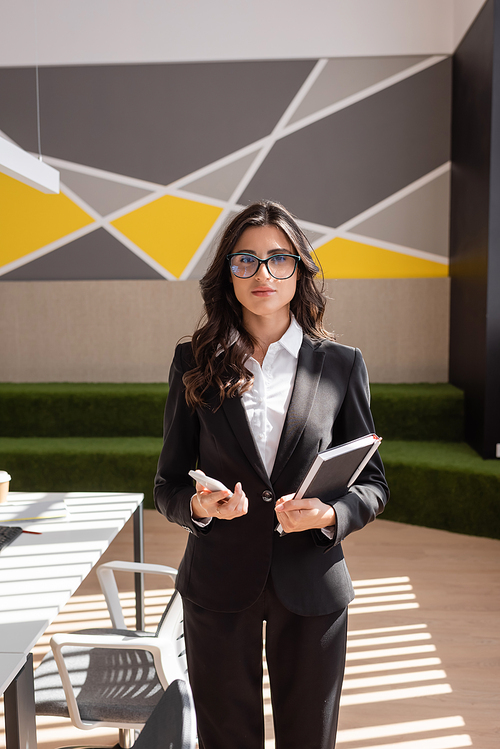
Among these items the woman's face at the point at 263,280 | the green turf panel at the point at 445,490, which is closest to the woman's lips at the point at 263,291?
the woman's face at the point at 263,280

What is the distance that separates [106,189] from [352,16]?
2.57 meters

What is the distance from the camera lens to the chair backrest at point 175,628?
1.58m

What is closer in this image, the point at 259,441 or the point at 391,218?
the point at 259,441

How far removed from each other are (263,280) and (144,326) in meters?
4.57

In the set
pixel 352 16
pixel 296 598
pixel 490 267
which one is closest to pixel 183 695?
pixel 296 598

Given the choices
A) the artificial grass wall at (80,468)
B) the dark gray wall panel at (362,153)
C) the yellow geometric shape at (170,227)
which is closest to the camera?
the artificial grass wall at (80,468)

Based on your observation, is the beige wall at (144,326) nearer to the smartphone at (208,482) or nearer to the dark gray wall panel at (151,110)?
→ the dark gray wall panel at (151,110)

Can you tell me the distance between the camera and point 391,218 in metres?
5.49

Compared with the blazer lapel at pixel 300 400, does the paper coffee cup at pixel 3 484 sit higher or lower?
lower

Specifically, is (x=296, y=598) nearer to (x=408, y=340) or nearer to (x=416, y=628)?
(x=416, y=628)

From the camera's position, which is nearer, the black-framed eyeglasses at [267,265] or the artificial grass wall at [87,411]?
the black-framed eyeglasses at [267,265]

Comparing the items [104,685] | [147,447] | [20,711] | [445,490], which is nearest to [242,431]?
[20,711]

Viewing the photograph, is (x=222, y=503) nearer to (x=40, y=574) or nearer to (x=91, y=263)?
(x=40, y=574)

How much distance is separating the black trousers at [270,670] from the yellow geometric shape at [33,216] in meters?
5.01
